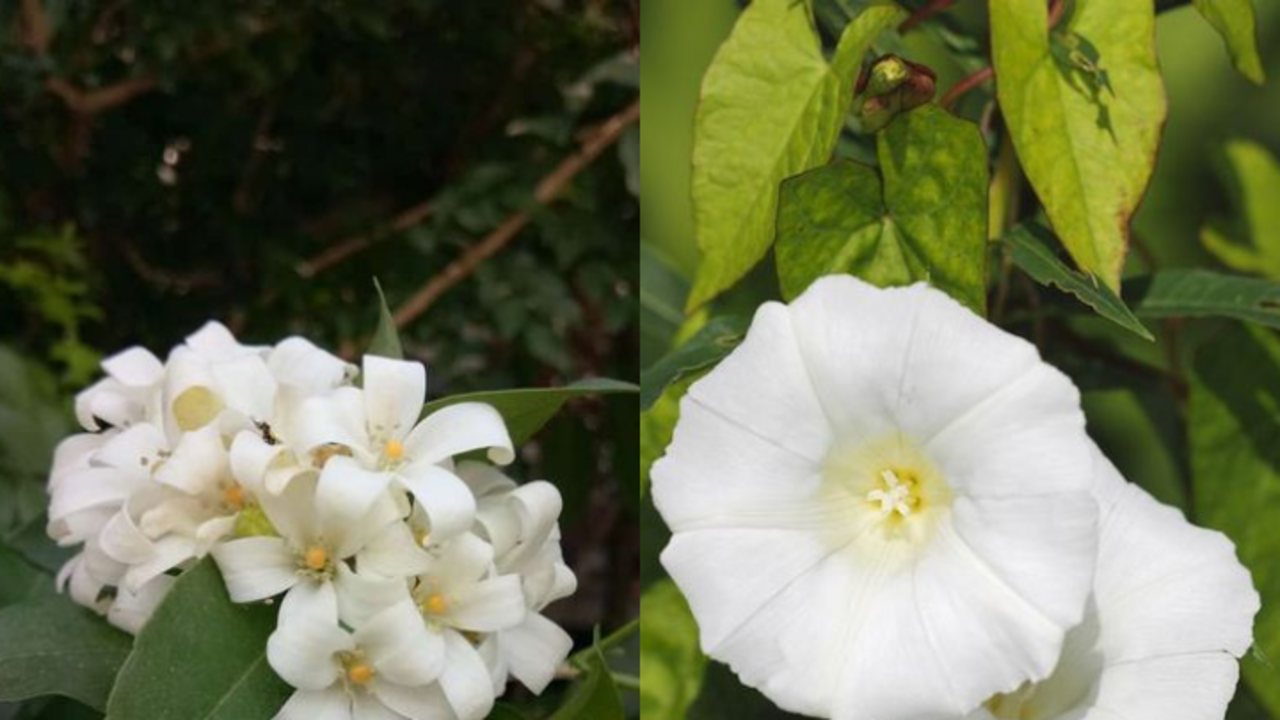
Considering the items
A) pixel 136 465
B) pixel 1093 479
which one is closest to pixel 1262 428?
pixel 1093 479

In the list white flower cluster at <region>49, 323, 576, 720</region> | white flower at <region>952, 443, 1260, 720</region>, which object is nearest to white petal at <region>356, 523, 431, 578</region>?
white flower cluster at <region>49, 323, 576, 720</region>

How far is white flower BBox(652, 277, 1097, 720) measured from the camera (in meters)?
0.49

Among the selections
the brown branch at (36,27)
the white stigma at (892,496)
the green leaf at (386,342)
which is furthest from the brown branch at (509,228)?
the white stigma at (892,496)

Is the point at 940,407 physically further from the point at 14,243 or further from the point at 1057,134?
the point at 14,243

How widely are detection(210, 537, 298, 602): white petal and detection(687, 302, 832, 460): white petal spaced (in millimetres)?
179

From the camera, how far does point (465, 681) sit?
1.94ft

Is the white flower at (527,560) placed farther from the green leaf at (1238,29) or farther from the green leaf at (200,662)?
the green leaf at (1238,29)

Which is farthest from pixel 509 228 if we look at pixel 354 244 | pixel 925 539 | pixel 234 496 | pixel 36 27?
pixel 925 539

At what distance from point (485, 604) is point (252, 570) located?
92 millimetres

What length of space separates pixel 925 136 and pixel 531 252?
2.37 feet

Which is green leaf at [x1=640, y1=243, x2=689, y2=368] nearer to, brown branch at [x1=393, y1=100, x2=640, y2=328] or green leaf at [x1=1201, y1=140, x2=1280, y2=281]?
green leaf at [x1=1201, y1=140, x2=1280, y2=281]

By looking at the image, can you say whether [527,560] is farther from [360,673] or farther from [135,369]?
[135,369]

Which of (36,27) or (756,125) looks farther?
(36,27)

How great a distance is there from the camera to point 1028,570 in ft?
1.62
